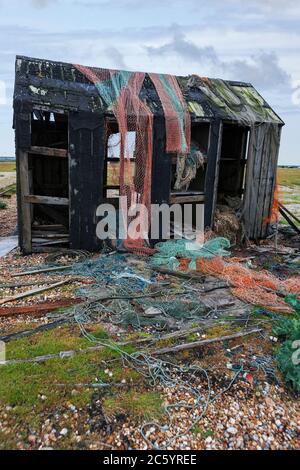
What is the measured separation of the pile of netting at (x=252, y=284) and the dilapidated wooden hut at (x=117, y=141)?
8.02 ft

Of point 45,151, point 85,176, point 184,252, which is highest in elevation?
point 45,151

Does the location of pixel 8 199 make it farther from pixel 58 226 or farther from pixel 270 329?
pixel 270 329

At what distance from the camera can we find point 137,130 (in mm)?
8445

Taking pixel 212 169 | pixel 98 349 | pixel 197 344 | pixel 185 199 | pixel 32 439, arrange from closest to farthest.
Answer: pixel 32 439 < pixel 98 349 < pixel 197 344 < pixel 185 199 < pixel 212 169

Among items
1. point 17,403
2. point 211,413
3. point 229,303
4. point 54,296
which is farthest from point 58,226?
point 211,413

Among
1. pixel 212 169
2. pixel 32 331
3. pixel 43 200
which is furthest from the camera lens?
pixel 212 169

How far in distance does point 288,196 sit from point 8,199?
17096mm

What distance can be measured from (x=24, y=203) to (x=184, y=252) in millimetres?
Answer: 4102

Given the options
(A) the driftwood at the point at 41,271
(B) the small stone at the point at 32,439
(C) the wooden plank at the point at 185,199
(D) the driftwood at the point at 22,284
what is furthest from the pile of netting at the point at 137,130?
(B) the small stone at the point at 32,439

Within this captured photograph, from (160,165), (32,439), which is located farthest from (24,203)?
(32,439)

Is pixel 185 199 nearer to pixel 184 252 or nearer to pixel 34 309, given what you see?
pixel 184 252

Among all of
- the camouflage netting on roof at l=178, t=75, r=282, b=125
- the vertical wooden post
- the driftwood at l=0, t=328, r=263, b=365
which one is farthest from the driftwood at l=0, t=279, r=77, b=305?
the camouflage netting on roof at l=178, t=75, r=282, b=125

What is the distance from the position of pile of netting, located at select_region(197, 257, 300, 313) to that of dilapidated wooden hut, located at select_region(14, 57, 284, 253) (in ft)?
8.02

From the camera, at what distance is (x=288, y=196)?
22500 millimetres
